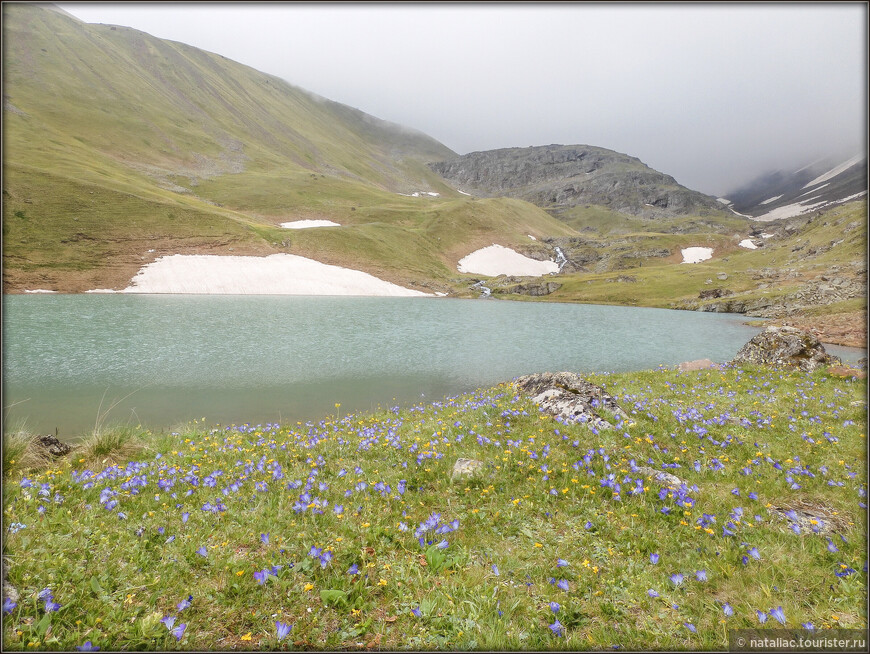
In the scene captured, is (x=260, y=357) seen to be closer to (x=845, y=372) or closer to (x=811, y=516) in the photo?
(x=811, y=516)

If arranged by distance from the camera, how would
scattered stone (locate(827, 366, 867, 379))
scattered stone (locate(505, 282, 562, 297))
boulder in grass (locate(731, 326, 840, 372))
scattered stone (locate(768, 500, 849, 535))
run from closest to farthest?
scattered stone (locate(768, 500, 849, 535))
scattered stone (locate(827, 366, 867, 379))
boulder in grass (locate(731, 326, 840, 372))
scattered stone (locate(505, 282, 562, 297))

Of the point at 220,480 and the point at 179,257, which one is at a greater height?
the point at 179,257

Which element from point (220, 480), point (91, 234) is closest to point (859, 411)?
point (220, 480)

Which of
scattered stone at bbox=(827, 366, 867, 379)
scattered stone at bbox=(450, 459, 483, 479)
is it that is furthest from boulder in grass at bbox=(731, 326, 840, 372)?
scattered stone at bbox=(450, 459, 483, 479)

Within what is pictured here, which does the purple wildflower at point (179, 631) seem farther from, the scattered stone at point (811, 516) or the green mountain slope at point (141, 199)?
the green mountain slope at point (141, 199)

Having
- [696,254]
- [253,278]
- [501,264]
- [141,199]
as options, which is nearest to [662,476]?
[253,278]

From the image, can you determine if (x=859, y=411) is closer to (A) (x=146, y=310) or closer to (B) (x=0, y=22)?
(B) (x=0, y=22)

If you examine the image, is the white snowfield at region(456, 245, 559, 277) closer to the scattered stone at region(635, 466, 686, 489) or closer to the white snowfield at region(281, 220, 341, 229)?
the white snowfield at region(281, 220, 341, 229)
